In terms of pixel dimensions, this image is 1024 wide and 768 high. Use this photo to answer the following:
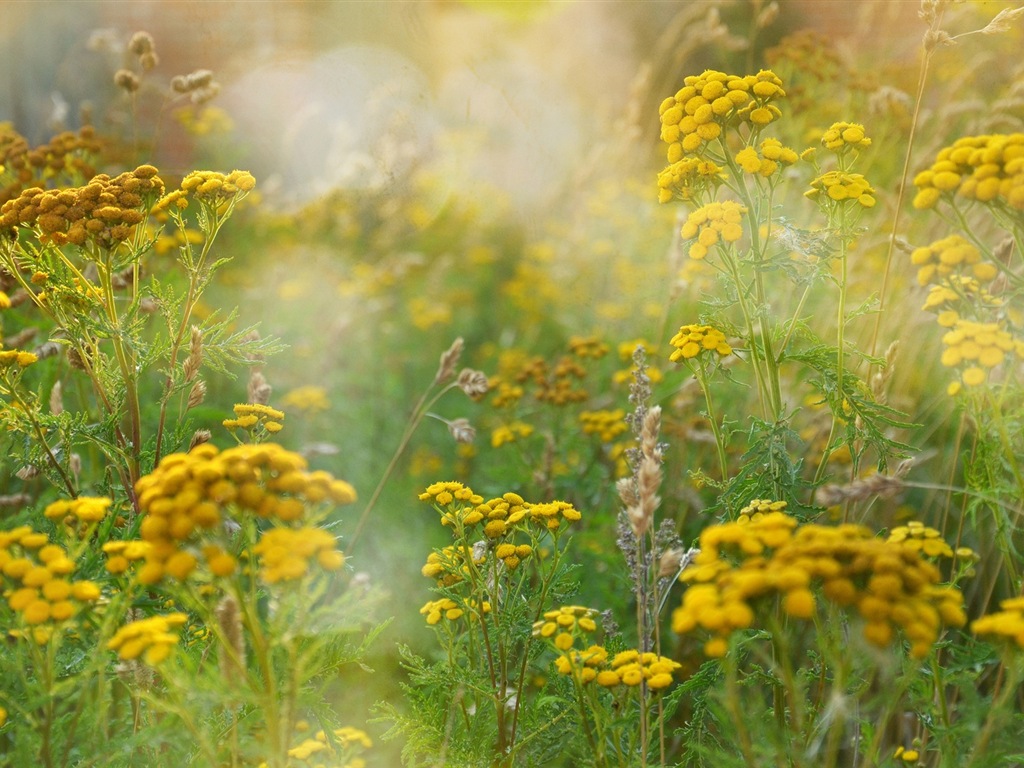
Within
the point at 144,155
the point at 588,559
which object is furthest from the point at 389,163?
the point at 588,559

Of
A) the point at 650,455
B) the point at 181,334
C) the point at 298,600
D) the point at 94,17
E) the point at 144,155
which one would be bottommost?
the point at 298,600

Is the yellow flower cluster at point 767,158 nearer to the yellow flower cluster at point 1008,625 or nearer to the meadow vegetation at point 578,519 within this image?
the meadow vegetation at point 578,519

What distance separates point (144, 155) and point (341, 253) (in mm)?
2165

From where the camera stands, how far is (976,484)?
2332mm

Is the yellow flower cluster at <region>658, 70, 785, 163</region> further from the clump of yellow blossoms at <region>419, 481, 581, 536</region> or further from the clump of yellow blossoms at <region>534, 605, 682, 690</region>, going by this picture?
the clump of yellow blossoms at <region>534, 605, 682, 690</region>

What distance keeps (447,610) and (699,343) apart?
3.79ft

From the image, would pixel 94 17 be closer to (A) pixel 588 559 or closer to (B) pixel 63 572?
(A) pixel 588 559

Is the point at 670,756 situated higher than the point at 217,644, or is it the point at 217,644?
the point at 217,644

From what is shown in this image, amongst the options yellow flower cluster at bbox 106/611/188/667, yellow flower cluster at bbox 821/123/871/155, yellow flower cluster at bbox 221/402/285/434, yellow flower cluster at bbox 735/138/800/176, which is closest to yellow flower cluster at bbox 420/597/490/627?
yellow flower cluster at bbox 221/402/285/434

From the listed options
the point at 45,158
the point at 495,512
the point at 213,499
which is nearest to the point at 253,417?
the point at 495,512

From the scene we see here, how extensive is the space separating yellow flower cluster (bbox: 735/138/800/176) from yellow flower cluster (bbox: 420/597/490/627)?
1540 mm

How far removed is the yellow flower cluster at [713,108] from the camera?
2.47 m

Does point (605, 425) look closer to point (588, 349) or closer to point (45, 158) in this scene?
point (588, 349)

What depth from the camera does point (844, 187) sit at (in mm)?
2512
